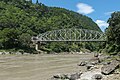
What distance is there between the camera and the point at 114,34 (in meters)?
72.2

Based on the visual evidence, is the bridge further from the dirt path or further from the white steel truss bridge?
the dirt path

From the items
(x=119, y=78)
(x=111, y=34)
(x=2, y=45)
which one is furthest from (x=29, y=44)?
(x=119, y=78)

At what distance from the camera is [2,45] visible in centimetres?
11756

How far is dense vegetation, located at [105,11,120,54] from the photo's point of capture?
7012 centimetres

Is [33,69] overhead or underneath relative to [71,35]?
underneath

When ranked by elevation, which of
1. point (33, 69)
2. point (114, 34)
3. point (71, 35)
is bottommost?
point (33, 69)

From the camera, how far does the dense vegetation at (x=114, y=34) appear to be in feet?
230

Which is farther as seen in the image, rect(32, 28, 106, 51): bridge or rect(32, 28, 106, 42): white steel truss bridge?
rect(32, 28, 106, 42): white steel truss bridge

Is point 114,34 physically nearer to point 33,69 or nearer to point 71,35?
point 33,69

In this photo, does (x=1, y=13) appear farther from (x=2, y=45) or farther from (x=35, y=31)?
(x=2, y=45)

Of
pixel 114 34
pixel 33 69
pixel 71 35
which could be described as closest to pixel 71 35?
pixel 71 35

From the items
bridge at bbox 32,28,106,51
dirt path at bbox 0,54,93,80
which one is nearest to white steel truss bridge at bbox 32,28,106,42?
bridge at bbox 32,28,106,51

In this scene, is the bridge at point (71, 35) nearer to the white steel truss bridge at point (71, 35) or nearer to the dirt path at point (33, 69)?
the white steel truss bridge at point (71, 35)

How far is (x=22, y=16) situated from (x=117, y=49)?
121m
